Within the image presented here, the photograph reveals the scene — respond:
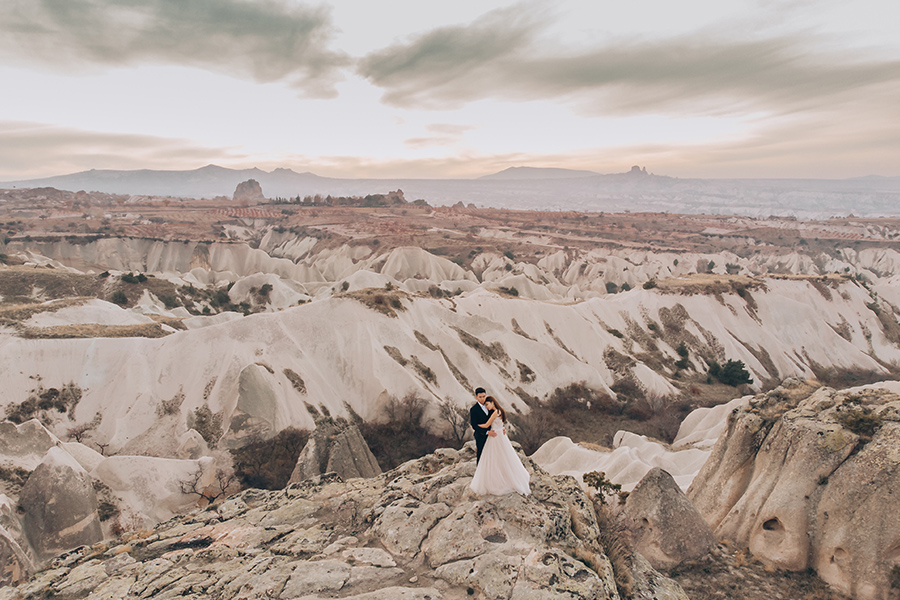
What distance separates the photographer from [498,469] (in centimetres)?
1199

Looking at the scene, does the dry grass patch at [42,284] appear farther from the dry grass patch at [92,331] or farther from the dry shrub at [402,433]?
the dry shrub at [402,433]

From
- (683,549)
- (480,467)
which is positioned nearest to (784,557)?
(683,549)

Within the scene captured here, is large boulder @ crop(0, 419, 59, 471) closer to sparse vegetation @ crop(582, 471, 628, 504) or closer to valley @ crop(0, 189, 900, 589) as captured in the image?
valley @ crop(0, 189, 900, 589)

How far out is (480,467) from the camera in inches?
475

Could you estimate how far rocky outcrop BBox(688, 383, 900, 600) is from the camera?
41.8 feet

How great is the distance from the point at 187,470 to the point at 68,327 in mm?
22206

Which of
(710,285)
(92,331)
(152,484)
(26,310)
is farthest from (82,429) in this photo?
(710,285)

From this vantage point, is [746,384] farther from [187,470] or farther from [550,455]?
[187,470]

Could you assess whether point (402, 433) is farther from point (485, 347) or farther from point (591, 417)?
point (591, 417)

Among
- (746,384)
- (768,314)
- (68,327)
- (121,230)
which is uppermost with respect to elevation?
(121,230)

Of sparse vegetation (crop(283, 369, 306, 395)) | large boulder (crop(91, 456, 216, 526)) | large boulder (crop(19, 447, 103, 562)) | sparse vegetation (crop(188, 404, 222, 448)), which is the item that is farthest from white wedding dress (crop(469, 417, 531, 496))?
sparse vegetation (crop(283, 369, 306, 395))

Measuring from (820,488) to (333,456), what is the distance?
21.8m

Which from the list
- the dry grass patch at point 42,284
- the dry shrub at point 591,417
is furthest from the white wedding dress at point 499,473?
the dry grass patch at point 42,284

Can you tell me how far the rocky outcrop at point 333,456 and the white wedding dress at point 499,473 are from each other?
15256 millimetres
